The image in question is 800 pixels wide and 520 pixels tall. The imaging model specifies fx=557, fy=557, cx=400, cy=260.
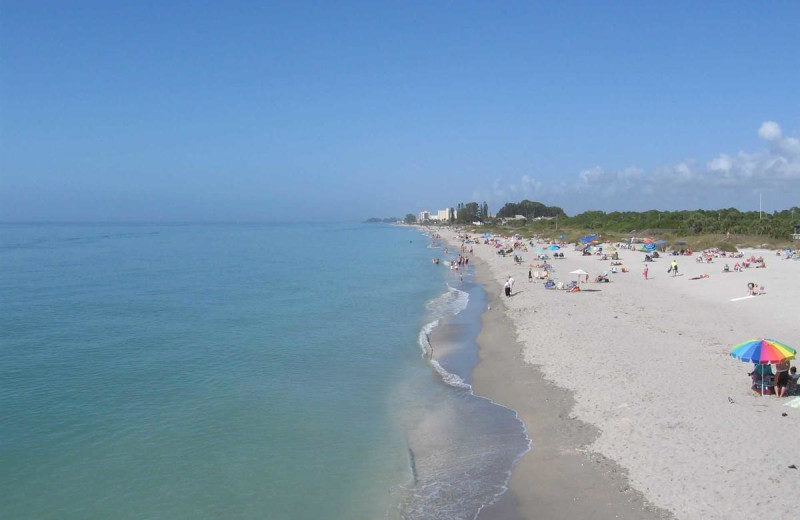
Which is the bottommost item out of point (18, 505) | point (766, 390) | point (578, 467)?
point (18, 505)

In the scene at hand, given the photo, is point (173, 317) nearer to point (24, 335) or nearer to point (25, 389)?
point (24, 335)

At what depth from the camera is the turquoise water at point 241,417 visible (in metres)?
9.69

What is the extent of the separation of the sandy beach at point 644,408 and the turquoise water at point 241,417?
1.03 m

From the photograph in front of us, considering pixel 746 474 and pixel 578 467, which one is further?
pixel 578 467

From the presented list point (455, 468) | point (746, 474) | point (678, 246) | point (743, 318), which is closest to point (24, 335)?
point (455, 468)

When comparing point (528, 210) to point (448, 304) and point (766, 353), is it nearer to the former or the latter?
point (448, 304)

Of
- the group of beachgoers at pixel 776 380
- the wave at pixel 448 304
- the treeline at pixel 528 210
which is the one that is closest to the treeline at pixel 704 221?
the wave at pixel 448 304

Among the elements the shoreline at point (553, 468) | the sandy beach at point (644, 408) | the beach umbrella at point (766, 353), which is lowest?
the shoreline at point (553, 468)

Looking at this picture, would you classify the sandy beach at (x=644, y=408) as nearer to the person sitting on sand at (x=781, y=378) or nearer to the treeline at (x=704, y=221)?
the person sitting on sand at (x=781, y=378)

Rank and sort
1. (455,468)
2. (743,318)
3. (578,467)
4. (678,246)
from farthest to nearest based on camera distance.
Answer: (678,246), (743,318), (455,468), (578,467)

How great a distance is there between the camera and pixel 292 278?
42.7 metres

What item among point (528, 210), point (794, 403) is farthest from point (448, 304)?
point (528, 210)

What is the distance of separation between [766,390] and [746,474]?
3971mm

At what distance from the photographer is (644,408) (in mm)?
11562
